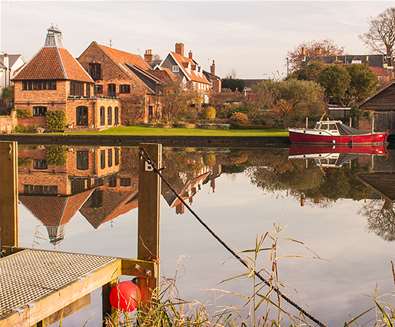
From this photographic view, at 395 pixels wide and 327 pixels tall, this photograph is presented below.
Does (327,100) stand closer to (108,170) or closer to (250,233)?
(108,170)

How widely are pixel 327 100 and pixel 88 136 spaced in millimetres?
25320

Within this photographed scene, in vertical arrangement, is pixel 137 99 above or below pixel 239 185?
above

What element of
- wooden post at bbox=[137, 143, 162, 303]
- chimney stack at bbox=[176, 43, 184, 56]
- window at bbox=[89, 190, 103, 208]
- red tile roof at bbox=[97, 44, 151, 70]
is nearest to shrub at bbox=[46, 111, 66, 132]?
red tile roof at bbox=[97, 44, 151, 70]

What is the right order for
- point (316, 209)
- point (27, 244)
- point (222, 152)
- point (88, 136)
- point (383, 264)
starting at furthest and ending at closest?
point (88, 136), point (222, 152), point (316, 209), point (27, 244), point (383, 264)

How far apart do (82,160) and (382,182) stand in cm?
1302

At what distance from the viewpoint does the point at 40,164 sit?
22.7 meters

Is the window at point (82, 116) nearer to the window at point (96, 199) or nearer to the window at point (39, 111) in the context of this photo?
the window at point (39, 111)

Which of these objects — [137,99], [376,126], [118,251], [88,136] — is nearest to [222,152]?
[88,136]

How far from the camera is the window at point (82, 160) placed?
2238 cm

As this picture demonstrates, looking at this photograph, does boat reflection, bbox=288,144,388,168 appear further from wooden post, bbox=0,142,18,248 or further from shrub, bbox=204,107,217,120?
wooden post, bbox=0,142,18,248

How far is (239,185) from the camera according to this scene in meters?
17.8

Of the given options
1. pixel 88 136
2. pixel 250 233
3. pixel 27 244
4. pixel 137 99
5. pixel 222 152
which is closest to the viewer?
pixel 27 244

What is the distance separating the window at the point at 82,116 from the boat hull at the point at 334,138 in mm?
17136

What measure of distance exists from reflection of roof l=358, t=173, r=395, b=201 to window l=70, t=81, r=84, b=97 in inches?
1174
